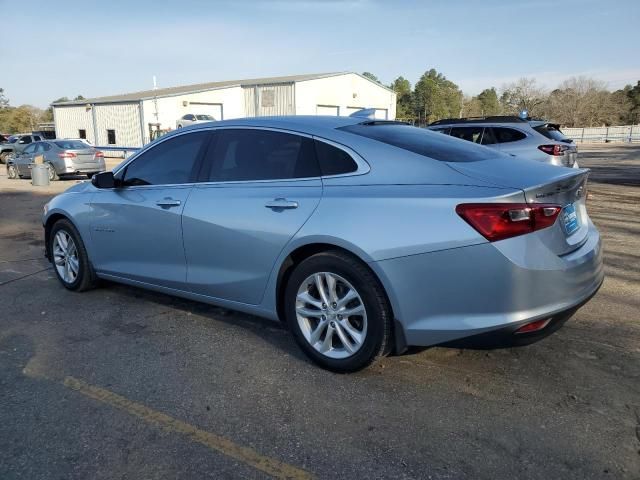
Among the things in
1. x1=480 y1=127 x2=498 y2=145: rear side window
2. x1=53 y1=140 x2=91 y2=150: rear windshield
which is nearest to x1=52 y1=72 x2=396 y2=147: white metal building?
x1=53 y1=140 x2=91 y2=150: rear windshield

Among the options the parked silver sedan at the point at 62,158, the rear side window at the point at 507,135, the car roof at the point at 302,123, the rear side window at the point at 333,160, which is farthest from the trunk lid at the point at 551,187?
the parked silver sedan at the point at 62,158

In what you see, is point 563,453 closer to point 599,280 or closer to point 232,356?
point 599,280

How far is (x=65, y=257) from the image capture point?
209 inches

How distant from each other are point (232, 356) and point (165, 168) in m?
1.73

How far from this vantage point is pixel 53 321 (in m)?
4.46

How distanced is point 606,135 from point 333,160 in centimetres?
5094

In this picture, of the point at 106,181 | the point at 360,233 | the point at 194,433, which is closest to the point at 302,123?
the point at 360,233

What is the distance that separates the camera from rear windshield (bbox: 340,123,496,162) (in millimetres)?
3338

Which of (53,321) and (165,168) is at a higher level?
(165,168)

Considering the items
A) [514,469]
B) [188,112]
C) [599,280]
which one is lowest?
[514,469]

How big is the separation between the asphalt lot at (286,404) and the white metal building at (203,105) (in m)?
32.8

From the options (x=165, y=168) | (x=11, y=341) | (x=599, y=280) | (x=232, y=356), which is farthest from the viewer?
(x=165, y=168)

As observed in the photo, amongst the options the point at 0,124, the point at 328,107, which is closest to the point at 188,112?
the point at 328,107

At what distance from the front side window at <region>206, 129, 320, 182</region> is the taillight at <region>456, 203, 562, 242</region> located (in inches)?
44.2
